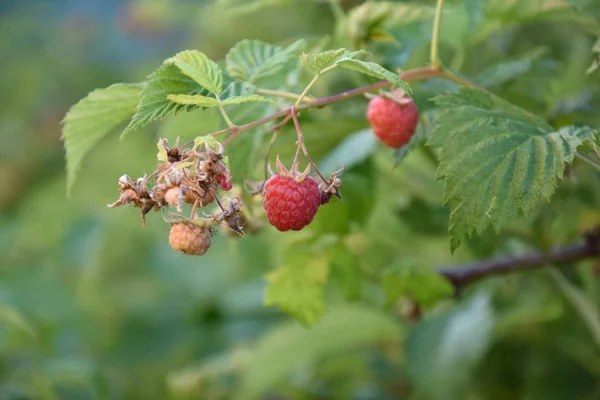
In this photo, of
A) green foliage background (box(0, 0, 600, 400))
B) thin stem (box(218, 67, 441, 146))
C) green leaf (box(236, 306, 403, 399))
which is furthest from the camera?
green leaf (box(236, 306, 403, 399))

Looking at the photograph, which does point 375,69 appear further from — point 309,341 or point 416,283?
point 309,341

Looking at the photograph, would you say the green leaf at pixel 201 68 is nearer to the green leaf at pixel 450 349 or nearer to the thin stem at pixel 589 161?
the thin stem at pixel 589 161

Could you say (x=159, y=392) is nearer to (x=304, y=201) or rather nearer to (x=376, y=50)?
(x=376, y=50)

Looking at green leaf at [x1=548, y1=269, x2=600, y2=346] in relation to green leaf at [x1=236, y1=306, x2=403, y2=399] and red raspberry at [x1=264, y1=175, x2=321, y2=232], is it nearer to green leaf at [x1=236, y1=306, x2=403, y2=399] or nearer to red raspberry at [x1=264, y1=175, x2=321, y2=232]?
green leaf at [x1=236, y1=306, x2=403, y2=399]

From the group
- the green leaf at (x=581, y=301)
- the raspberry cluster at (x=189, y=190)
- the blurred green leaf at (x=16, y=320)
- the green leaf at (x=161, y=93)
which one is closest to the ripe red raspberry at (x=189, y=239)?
the raspberry cluster at (x=189, y=190)

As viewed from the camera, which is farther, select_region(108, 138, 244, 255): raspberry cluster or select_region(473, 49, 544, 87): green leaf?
select_region(473, 49, 544, 87): green leaf

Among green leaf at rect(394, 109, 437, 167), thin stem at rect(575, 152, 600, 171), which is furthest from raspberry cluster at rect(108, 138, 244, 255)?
thin stem at rect(575, 152, 600, 171)

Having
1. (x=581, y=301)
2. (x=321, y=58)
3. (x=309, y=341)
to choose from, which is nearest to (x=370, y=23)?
(x=321, y=58)

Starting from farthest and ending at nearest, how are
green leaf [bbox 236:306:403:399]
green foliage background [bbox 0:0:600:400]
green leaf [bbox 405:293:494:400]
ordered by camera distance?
green leaf [bbox 236:306:403:399], green leaf [bbox 405:293:494:400], green foliage background [bbox 0:0:600:400]
